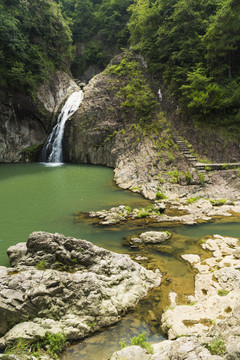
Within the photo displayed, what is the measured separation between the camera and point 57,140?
2705 cm

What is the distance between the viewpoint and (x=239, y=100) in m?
17.5

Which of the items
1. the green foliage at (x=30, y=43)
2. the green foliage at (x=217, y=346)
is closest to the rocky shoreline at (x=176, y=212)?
the green foliage at (x=217, y=346)

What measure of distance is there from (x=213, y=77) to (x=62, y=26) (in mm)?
25002

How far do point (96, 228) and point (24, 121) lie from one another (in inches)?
→ 895

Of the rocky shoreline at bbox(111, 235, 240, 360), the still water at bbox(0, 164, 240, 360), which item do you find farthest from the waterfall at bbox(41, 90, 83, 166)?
the rocky shoreline at bbox(111, 235, 240, 360)

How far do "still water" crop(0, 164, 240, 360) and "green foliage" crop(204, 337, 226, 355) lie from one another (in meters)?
1.96

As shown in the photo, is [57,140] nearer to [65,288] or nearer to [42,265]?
[42,265]

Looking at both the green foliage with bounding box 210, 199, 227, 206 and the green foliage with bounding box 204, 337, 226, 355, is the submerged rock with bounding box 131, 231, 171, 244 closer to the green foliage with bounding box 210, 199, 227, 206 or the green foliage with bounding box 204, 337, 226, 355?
the green foliage with bounding box 210, 199, 227, 206

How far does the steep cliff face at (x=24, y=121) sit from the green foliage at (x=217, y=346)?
27650 mm

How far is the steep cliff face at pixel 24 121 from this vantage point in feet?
87.6

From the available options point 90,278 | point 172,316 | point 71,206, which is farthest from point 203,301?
point 71,206

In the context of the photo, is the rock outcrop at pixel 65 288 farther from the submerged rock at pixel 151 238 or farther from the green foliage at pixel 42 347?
the submerged rock at pixel 151 238

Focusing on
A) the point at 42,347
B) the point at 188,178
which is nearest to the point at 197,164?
the point at 188,178

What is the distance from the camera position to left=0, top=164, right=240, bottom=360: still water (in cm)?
502
